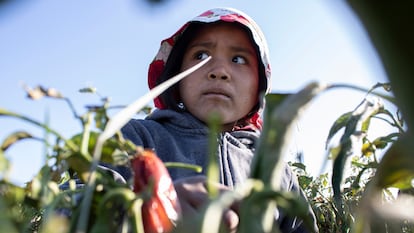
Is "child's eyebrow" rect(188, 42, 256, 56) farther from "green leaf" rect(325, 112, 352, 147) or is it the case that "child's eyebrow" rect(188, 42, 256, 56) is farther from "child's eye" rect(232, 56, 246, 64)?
"green leaf" rect(325, 112, 352, 147)

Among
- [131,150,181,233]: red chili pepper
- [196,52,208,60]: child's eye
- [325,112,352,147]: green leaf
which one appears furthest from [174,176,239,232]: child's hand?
[196,52,208,60]: child's eye

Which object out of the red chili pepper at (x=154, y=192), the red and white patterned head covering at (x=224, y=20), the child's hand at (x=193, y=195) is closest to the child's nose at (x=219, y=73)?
the red and white patterned head covering at (x=224, y=20)

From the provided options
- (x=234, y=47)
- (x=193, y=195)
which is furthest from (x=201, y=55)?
(x=193, y=195)

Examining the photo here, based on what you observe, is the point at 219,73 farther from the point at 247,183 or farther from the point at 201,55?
the point at 247,183

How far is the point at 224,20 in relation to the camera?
1.80 metres

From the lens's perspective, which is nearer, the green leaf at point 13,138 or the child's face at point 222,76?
the green leaf at point 13,138

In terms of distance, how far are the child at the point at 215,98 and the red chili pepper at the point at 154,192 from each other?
0.92m

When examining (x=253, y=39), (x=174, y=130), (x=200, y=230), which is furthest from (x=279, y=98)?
(x=253, y=39)

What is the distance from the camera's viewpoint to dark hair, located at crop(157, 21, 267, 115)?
1.86 m

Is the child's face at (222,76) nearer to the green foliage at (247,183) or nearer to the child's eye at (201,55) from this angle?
the child's eye at (201,55)

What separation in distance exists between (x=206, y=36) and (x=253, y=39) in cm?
17

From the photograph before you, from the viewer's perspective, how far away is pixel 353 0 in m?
0.18

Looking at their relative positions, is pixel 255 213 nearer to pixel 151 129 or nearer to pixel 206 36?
pixel 151 129

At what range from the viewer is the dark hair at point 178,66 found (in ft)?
6.11
